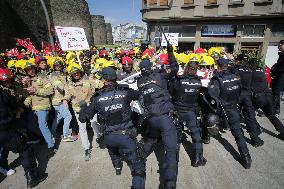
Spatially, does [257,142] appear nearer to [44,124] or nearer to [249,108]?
[249,108]

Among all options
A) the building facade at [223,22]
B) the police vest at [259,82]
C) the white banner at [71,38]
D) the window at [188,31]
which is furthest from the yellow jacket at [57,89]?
the window at [188,31]

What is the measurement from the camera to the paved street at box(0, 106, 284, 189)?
163 inches

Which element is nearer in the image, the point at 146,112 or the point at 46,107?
the point at 146,112

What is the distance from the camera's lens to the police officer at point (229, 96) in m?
4.54

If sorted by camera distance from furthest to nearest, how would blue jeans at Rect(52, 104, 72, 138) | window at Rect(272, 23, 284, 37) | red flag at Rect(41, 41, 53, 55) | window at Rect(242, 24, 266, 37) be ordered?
window at Rect(242, 24, 266, 37) → window at Rect(272, 23, 284, 37) → red flag at Rect(41, 41, 53, 55) → blue jeans at Rect(52, 104, 72, 138)

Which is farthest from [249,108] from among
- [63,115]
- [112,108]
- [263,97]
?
[63,115]

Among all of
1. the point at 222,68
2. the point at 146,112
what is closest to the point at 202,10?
the point at 222,68

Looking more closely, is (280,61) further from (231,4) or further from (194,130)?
(231,4)

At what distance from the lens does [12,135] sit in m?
3.92

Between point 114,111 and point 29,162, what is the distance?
Answer: 77.3 inches

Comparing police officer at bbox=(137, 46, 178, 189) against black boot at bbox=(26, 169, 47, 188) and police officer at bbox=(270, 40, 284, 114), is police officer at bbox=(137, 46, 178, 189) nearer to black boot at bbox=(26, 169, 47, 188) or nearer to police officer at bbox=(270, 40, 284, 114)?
black boot at bbox=(26, 169, 47, 188)

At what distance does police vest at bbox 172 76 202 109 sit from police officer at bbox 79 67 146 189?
48.9 inches

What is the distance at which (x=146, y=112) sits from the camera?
169 inches

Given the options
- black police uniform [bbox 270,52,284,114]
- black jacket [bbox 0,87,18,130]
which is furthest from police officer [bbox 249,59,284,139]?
black jacket [bbox 0,87,18,130]
